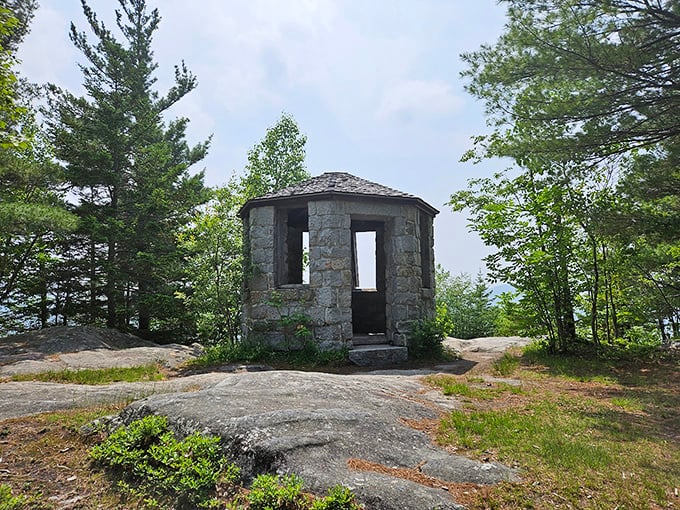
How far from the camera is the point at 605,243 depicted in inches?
325

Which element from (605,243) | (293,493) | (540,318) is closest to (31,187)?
(293,493)

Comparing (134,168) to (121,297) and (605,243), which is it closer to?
(121,297)

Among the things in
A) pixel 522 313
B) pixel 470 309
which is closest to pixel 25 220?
pixel 522 313

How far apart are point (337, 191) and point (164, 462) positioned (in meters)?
6.48

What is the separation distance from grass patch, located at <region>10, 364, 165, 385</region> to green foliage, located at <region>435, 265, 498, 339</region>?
407 inches

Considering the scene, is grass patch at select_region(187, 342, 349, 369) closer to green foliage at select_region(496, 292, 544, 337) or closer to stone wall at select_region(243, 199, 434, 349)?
stone wall at select_region(243, 199, 434, 349)

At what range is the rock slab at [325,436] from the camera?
2514mm

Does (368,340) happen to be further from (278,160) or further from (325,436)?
(278,160)

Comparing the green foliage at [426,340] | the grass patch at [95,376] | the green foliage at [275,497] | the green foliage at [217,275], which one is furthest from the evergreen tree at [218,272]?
the green foliage at [275,497]

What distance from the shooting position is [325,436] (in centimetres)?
305

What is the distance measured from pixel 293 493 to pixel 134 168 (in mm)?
13135

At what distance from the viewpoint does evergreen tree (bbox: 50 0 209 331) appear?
11828 mm

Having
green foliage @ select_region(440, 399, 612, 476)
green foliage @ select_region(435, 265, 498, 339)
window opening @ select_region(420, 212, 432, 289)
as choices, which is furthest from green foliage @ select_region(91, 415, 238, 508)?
green foliage @ select_region(435, 265, 498, 339)

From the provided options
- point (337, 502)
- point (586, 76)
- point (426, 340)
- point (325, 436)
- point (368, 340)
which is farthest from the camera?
point (368, 340)
